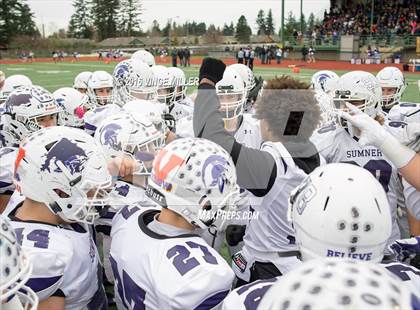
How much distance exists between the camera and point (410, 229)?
3.18 m

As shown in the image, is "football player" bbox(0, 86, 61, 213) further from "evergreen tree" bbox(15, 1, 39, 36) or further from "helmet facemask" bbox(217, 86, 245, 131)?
"evergreen tree" bbox(15, 1, 39, 36)

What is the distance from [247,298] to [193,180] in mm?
588

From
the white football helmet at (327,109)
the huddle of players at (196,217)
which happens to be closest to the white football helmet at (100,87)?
the huddle of players at (196,217)

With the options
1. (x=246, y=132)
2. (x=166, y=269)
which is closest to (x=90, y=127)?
(x=246, y=132)

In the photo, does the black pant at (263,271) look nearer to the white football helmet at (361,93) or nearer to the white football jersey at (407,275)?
the white football jersey at (407,275)

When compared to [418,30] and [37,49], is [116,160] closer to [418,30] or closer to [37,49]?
[418,30]

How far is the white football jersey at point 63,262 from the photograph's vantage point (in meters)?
1.86

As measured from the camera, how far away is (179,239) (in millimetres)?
1936

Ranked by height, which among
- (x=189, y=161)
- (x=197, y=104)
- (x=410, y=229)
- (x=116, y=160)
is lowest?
(x=410, y=229)


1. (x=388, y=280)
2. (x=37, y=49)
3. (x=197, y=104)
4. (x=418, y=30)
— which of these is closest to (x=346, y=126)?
(x=197, y=104)

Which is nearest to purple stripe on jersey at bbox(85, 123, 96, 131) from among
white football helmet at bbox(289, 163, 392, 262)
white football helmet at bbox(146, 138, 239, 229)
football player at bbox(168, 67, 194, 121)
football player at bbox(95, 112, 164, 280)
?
football player at bbox(168, 67, 194, 121)

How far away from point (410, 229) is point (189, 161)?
6.77 ft

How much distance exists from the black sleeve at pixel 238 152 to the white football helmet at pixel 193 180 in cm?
25

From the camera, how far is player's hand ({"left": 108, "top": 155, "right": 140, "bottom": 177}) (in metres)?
2.78
